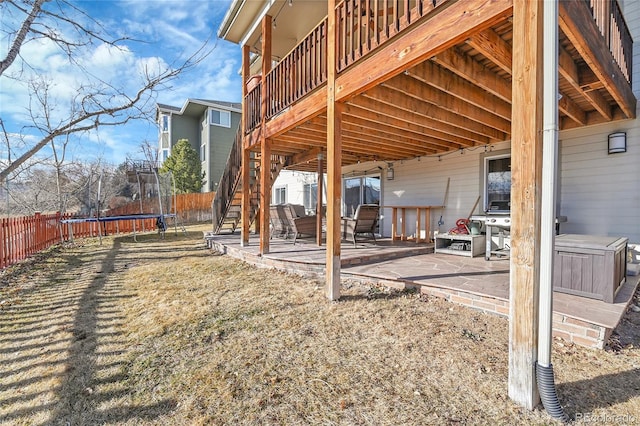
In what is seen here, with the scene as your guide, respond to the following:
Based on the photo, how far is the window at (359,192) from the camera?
9.41 m

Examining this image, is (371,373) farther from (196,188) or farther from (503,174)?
(196,188)

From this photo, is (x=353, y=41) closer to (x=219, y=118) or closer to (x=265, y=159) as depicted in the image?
(x=265, y=159)

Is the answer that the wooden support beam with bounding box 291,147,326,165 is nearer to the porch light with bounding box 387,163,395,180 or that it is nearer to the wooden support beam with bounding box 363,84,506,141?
the porch light with bounding box 387,163,395,180

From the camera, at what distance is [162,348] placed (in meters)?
2.81

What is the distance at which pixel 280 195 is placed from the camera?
13.6m

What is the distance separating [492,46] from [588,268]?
2.53 metres

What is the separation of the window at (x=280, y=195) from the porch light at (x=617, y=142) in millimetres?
10414

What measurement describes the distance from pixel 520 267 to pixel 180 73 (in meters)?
8.32

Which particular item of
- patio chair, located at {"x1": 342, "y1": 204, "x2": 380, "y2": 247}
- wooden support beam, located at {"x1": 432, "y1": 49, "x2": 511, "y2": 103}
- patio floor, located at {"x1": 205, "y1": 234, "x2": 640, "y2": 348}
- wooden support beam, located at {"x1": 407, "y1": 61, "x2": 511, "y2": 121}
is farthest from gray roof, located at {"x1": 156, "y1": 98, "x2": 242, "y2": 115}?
wooden support beam, located at {"x1": 432, "y1": 49, "x2": 511, "y2": 103}

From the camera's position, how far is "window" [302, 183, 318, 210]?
11.6 m

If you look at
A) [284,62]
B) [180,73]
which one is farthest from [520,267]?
[180,73]

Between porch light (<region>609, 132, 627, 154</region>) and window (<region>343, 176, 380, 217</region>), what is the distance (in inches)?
207

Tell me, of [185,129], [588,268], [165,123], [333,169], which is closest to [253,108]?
[333,169]

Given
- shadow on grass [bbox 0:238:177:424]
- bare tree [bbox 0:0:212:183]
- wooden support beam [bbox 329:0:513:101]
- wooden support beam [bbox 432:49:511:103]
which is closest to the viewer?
shadow on grass [bbox 0:238:177:424]
